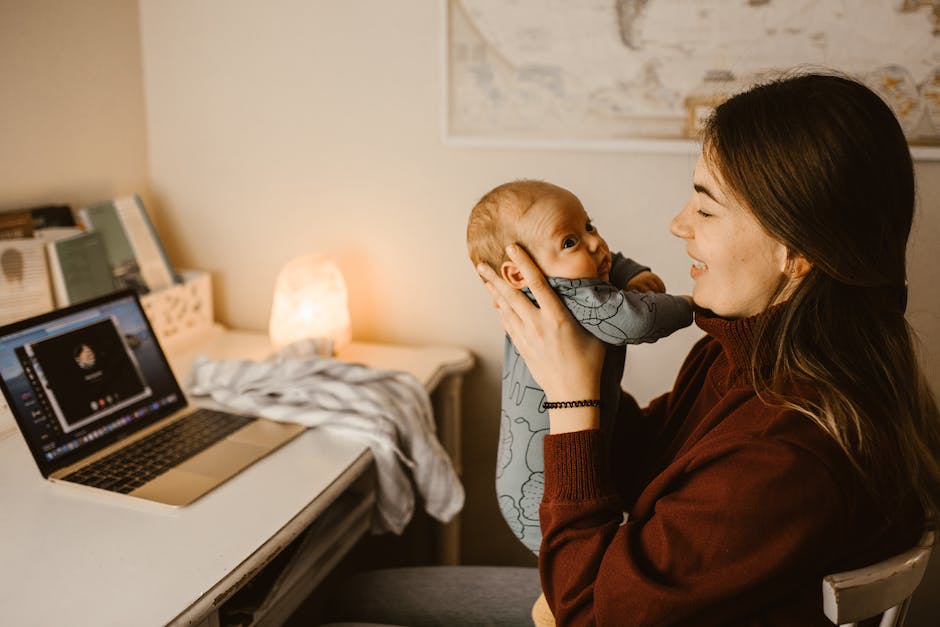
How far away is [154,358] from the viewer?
1.43 m

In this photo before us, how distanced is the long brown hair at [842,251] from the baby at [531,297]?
205 mm

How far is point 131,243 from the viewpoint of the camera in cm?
175

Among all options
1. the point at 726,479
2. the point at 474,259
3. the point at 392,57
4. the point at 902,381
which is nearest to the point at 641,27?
the point at 392,57

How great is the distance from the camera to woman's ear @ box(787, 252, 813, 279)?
91 centimetres

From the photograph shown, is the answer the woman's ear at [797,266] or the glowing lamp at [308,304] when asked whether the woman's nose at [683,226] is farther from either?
the glowing lamp at [308,304]

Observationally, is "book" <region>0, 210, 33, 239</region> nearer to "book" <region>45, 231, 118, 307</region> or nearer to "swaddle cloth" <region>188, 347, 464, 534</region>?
"book" <region>45, 231, 118, 307</region>

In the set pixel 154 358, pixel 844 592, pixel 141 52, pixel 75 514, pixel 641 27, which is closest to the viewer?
pixel 844 592

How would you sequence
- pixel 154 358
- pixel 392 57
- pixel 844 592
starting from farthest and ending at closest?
1. pixel 392 57
2. pixel 154 358
3. pixel 844 592

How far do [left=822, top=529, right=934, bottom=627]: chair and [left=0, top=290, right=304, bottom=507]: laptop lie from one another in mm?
897

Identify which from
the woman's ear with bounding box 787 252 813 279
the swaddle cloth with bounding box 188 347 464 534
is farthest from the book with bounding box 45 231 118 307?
the woman's ear with bounding box 787 252 813 279

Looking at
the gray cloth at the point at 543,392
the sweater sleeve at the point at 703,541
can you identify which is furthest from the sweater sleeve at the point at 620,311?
the sweater sleeve at the point at 703,541

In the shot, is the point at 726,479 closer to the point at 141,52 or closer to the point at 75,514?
the point at 75,514

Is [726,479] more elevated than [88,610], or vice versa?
[726,479]

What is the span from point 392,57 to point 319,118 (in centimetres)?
25
